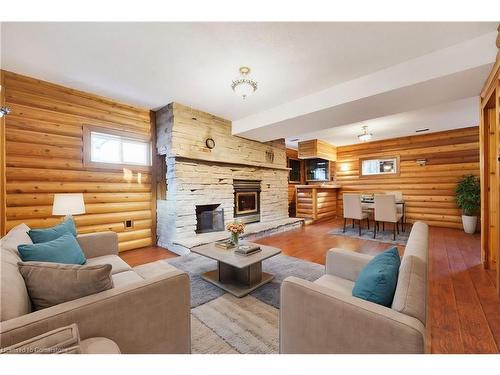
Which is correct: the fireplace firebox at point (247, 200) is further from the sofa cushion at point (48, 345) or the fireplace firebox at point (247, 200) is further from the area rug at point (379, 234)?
the sofa cushion at point (48, 345)

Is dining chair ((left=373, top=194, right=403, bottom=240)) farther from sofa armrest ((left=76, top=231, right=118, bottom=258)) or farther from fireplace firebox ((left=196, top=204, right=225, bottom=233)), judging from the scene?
sofa armrest ((left=76, top=231, right=118, bottom=258))

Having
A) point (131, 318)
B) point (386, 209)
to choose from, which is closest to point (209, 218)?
point (131, 318)

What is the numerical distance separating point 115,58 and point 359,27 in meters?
2.51

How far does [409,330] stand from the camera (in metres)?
0.81

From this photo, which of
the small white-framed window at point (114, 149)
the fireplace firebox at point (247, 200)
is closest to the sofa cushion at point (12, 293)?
the small white-framed window at point (114, 149)

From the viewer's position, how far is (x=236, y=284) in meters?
2.38

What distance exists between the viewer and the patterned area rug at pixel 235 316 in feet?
4.94

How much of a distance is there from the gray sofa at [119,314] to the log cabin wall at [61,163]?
209cm

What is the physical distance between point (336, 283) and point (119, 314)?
56.5 inches

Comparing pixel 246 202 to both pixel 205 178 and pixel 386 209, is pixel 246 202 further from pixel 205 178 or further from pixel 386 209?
pixel 386 209

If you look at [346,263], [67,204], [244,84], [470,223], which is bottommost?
[470,223]

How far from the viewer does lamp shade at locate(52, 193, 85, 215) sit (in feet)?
8.37
